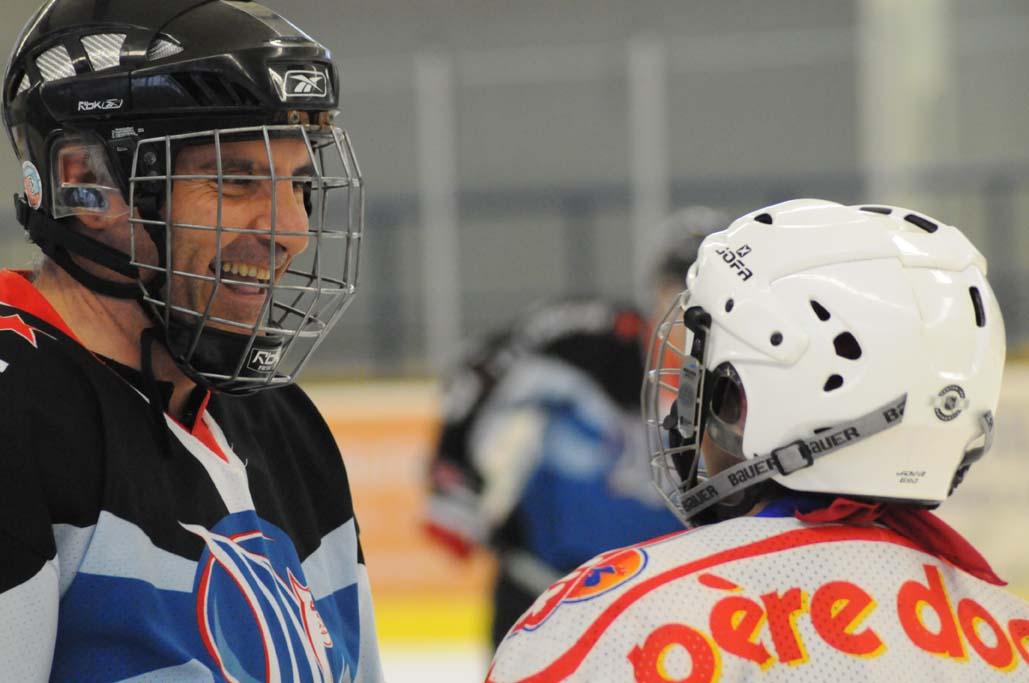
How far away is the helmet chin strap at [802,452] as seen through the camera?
3.91 ft

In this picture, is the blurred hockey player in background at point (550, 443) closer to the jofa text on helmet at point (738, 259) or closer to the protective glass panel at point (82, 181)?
the jofa text on helmet at point (738, 259)

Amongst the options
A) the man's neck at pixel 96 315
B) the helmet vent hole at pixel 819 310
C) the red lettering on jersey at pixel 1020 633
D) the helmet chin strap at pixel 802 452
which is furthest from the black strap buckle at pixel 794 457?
the man's neck at pixel 96 315

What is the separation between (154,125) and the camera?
1.26 m

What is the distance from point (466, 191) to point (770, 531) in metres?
6.09

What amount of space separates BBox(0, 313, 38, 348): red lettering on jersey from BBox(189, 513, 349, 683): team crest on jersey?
0.20 metres

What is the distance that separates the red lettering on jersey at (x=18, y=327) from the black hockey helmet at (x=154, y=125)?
8cm

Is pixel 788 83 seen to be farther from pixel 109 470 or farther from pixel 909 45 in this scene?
pixel 109 470

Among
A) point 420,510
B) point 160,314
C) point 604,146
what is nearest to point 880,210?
point 160,314

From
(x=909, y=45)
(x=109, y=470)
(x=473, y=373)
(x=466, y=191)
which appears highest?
(x=109, y=470)

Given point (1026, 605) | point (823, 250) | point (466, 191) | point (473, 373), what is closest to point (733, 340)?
point (823, 250)

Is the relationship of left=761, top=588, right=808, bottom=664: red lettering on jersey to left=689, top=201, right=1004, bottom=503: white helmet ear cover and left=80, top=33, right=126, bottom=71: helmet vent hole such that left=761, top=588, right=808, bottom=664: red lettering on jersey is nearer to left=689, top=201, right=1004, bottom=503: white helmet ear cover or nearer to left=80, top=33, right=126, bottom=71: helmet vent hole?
left=689, top=201, right=1004, bottom=503: white helmet ear cover

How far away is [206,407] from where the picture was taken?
1388mm

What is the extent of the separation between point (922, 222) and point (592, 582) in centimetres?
42

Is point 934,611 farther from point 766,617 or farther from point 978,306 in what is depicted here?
point 978,306
